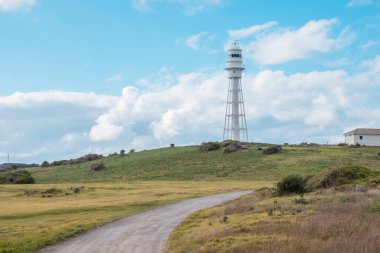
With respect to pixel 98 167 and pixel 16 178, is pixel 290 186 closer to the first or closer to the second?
pixel 16 178

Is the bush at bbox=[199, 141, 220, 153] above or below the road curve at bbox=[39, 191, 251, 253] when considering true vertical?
above

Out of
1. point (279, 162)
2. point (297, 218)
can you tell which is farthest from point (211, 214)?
point (279, 162)

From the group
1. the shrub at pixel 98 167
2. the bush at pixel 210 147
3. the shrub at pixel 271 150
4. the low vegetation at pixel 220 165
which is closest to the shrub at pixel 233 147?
the low vegetation at pixel 220 165

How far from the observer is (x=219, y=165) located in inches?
4038

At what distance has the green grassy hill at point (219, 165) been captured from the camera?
92062 mm

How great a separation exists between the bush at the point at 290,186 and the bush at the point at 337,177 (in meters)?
2.28

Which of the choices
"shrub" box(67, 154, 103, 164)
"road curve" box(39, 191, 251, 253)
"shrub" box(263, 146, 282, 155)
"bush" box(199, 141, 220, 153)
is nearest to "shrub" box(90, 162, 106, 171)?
"bush" box(199, 141, 220, 153)

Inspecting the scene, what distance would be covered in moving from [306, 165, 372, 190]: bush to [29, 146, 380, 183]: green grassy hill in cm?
3416

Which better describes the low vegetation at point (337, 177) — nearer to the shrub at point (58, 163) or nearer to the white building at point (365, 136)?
the white building at point (365, 136)

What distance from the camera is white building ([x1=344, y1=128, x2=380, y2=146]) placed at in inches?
4970

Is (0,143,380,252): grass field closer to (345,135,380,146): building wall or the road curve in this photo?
the road curve

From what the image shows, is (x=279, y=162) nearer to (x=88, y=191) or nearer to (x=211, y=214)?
(x=88, y=191)

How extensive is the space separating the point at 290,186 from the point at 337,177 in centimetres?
645

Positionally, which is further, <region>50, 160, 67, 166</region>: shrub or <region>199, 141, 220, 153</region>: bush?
<region>50, 160, 67, 166</region>: shrub
